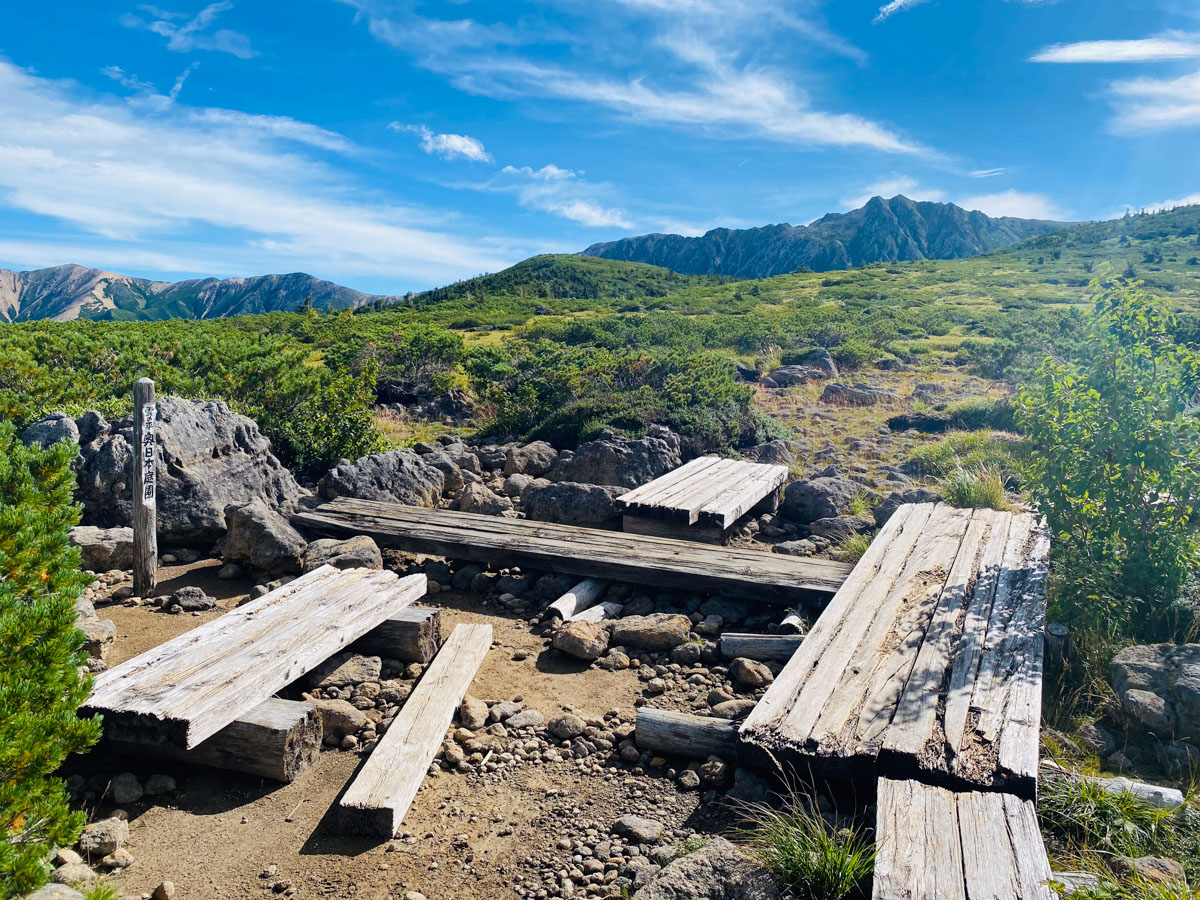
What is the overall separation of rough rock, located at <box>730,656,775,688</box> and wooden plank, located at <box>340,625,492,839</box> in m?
1.72

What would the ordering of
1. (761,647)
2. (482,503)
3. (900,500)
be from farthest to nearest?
(482,503)
(900,500)
(761,647)

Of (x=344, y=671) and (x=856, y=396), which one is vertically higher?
(x=856, y=396)

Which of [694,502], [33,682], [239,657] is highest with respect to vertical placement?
[33,682]

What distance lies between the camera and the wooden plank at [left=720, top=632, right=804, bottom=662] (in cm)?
547

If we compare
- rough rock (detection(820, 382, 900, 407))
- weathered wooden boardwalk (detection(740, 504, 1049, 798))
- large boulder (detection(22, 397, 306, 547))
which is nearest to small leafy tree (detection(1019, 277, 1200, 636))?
weathered wooden boardwalk (detection(740, 504, 1049, 798))

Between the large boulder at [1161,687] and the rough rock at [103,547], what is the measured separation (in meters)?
7.43

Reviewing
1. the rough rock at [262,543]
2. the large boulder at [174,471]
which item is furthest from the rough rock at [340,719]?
the large boulder at [174,471]

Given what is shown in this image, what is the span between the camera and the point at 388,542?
7398 mm

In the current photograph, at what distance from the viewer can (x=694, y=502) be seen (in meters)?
7.84

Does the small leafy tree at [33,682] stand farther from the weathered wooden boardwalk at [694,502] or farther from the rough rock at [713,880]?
the weathered wooden boardwalk at [694,502]

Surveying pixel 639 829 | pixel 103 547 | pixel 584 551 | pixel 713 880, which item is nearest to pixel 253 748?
pixel 639 829

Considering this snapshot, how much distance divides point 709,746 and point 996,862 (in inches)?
65.8

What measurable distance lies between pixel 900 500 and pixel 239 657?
6851 millimetres

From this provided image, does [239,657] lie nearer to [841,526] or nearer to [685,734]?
[685,734]
